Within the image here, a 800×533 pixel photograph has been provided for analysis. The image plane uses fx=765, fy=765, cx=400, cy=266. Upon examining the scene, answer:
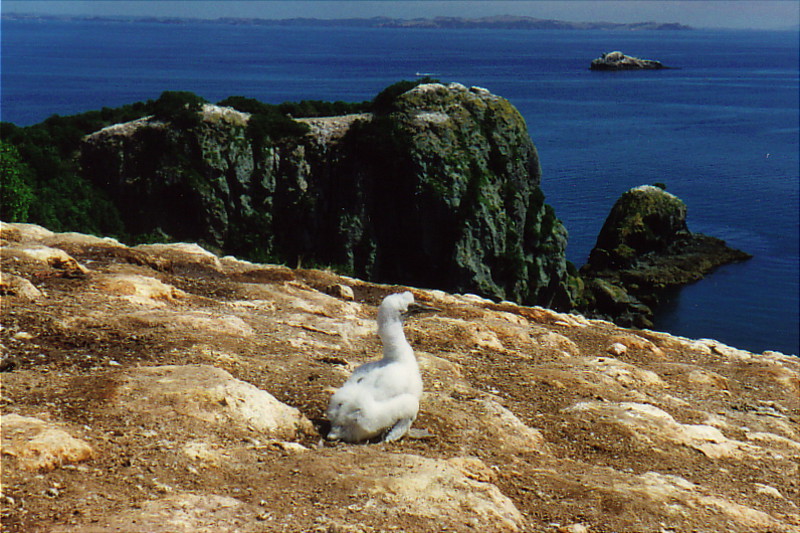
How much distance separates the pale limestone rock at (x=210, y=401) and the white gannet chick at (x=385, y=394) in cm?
75

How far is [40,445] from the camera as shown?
8.18m

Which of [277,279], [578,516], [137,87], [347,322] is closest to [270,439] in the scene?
[578,516]

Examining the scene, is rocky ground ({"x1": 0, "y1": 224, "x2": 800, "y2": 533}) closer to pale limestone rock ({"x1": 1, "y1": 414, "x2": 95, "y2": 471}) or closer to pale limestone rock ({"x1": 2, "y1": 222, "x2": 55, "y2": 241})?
pale limestone rock ({"x1": 1, "y1": 414, "x2": 95, "y2": 471})

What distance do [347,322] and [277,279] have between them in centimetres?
419

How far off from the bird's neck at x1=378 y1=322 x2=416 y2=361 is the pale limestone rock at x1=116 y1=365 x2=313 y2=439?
1491 mm

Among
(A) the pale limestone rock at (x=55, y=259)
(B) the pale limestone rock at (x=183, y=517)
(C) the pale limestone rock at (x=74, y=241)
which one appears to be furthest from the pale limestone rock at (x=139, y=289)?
(B) the pale limestone rock at (x=183, y=517)

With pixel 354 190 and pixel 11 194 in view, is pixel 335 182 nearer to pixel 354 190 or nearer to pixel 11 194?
pixel 354 190

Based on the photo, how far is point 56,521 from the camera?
23.3 feet

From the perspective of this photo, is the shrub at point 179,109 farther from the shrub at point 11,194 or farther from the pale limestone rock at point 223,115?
the shrub at point 11,194

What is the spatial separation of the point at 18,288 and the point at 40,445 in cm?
613

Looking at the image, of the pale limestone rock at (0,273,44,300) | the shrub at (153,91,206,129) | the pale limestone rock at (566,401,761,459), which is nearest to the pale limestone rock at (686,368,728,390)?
the pale limestone rock at (566,401,761,459)

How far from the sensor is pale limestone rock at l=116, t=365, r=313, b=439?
955 cm

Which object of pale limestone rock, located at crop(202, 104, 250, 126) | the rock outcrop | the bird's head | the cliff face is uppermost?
pale limestone rock, located at crop(202, 104, 250, 126)

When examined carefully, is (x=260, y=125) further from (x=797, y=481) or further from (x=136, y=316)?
(x=797, y=481)
